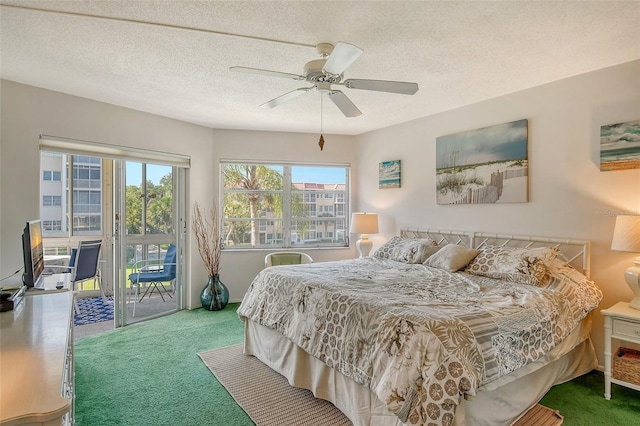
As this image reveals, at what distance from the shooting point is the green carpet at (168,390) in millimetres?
2262

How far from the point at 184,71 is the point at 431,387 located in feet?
9.56

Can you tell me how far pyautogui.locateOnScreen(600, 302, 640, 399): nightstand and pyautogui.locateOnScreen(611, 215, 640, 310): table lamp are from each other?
15 cm

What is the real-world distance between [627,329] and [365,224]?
2.84 meters

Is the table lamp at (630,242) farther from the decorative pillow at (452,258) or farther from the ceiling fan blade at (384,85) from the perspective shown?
the ceiling fan blade at (384,85)

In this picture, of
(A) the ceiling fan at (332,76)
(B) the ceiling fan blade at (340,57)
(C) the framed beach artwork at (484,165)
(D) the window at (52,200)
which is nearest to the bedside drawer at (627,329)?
(C) the framed beach artwork at (484,165)

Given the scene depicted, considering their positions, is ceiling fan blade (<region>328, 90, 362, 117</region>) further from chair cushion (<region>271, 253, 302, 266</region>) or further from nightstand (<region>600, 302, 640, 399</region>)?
nightstand (<region>600, 302, 640, 399</region>)

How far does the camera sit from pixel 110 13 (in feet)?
6.62

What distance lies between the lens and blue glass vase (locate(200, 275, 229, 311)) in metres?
4.63

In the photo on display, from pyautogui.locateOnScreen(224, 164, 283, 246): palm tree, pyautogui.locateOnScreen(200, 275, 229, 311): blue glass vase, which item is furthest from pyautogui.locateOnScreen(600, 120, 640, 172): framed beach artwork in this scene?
pyautogui.locateOnScreen(200, 275, 229, 311): blue glass vase

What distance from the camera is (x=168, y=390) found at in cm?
260

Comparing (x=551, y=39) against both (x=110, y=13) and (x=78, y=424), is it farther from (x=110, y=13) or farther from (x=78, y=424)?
(x=78, y=424)

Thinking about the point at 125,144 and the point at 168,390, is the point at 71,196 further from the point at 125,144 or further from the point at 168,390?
the point at 168,390

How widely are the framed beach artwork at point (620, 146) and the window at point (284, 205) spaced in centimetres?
334

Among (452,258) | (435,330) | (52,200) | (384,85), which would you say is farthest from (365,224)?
(52,200)
